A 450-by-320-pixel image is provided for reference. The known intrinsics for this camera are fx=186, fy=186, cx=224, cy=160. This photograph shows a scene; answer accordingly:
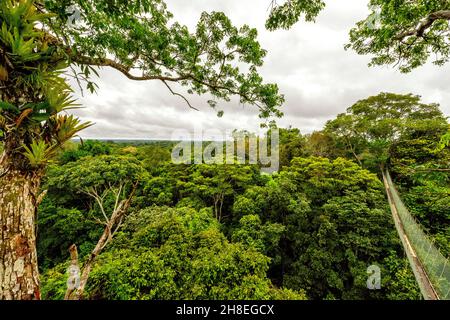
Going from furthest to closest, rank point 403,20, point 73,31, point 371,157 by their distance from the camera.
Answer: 1. point 371,157
2. point 403,20
3. point 73,31

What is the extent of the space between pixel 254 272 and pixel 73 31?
5.08 metres

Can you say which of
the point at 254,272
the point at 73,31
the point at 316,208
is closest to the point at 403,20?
the point at 73,31

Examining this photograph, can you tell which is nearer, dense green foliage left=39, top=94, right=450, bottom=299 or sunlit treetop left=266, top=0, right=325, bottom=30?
sunlit treetop left=266, top=0, right=325, bottom=30

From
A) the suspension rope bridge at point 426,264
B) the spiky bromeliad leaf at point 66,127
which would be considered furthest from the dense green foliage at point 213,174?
the suspension rope bridge at point 426,264

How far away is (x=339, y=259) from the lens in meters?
8.55

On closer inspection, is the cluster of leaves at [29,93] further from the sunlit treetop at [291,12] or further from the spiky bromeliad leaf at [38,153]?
the sunlit treetop at [291,12]

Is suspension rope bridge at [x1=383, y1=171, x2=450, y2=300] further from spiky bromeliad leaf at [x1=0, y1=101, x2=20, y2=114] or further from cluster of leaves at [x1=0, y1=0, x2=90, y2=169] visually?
spiky bromeliad leaf at [x1=0, y1=101, x2=20, y2=114]

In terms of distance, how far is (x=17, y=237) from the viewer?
1.13m

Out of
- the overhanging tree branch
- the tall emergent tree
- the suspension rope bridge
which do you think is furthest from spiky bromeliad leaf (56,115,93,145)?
the suspension rope bridge

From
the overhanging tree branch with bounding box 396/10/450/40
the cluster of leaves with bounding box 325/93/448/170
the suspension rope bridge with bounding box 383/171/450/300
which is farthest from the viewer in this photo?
the cluster of leaves with bounding box 325/93/448/170

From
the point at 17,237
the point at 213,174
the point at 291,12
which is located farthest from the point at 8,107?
the point at 213,174

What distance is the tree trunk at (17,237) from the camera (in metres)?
1.09

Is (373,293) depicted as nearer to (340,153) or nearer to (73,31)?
(340,153)

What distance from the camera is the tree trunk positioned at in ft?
→ 3.57
